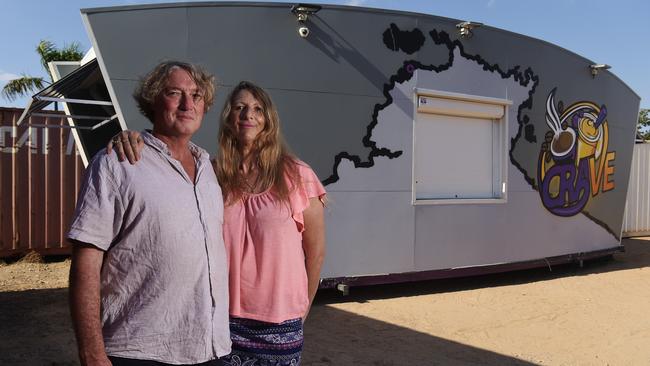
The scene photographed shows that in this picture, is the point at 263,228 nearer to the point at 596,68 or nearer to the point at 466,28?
the point at 466,28

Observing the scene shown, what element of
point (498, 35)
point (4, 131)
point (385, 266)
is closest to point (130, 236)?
point (385, 266)

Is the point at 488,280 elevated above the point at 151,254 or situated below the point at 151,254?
below

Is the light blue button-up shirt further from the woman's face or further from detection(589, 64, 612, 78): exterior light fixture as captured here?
detection(589, 64, 612, 78): exterior light fixture

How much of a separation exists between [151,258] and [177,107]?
0.52 m

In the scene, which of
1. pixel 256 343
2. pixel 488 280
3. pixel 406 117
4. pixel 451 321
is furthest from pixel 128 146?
pixel 488 280

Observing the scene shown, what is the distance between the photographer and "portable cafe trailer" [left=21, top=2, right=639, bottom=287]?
18.1ft

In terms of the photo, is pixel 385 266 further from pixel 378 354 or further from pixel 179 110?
pixel 179 110

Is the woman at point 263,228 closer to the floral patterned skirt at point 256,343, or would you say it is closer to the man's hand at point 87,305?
the floral patterned skirt at point 256,343

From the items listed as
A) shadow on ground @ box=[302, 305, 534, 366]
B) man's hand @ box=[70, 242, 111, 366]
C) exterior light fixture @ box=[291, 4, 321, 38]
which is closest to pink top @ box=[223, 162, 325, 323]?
man's hand @ box=[70, 242, 111, 366]

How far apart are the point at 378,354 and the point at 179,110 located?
339 centimetres

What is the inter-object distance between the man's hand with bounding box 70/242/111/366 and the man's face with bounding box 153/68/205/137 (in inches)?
19.3

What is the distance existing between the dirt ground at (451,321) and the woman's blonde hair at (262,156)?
2647 millimetres

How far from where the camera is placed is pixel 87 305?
1.57m

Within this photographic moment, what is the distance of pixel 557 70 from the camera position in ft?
25.6
